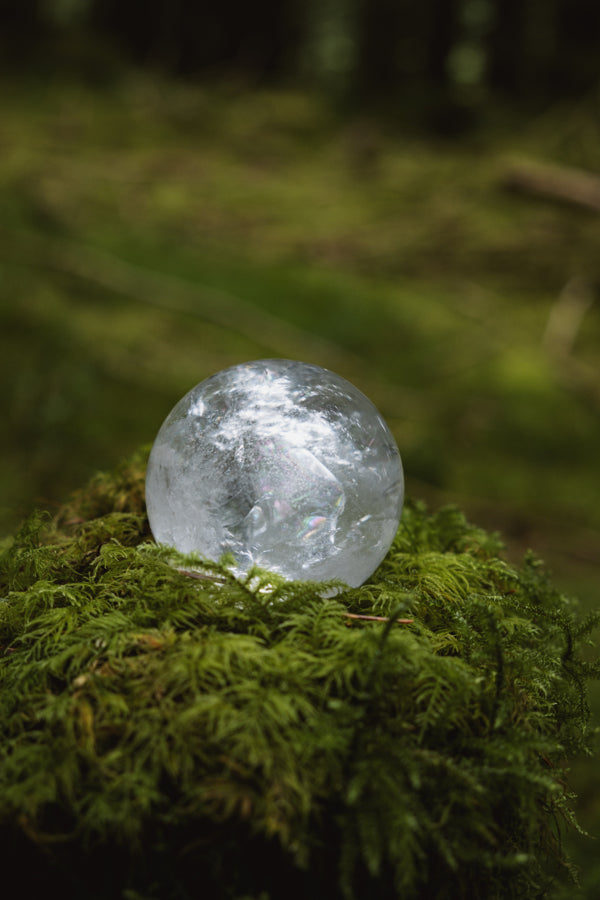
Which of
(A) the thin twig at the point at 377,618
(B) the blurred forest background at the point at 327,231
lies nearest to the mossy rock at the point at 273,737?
(A) the thin twig at the point at 377,618

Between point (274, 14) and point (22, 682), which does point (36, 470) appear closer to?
point (22, 682)

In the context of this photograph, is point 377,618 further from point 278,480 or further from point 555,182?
point 555,182

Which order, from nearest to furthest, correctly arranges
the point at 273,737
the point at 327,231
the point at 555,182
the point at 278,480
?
the point at 273,737 < the point at 278,480 < the point at 555,182 < the point at 327,231

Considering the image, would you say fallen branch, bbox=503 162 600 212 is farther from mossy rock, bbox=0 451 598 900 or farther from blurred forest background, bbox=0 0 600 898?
Answer: mossy rock, bbox=0 451 598 900

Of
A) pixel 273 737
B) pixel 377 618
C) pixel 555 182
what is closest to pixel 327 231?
pixel 555 182

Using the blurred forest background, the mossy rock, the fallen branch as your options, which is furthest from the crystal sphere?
the fallen branch

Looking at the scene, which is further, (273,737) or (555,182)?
(555,182)
